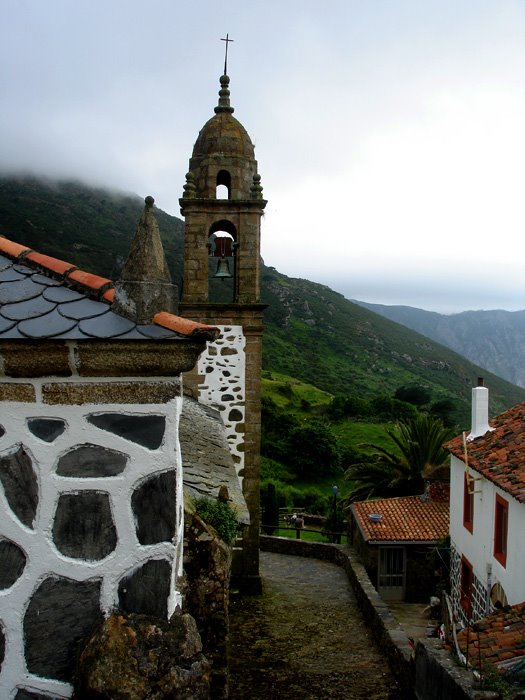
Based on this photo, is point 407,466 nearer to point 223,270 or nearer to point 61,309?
point 223,270

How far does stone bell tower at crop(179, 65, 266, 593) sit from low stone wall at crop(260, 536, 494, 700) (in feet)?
7.62

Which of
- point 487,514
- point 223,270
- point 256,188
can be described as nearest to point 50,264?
point 223,270

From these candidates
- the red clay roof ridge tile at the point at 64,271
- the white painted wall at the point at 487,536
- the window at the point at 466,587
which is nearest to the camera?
the red clay roof ridge tile at the point at 64,271

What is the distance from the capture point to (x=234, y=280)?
12.9 m

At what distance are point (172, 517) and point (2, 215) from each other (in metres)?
65.8

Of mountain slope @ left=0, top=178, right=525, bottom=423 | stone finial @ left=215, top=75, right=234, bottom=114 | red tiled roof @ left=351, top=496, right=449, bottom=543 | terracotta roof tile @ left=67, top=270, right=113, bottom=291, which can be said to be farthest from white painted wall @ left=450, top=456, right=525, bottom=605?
mountain slope @ left=0, top=178, right=525, bottom=423

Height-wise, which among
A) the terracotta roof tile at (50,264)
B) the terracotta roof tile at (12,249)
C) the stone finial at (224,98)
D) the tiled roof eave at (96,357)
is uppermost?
the stone finial at (224,98)

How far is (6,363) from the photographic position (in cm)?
234

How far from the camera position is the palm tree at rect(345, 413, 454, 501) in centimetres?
2136

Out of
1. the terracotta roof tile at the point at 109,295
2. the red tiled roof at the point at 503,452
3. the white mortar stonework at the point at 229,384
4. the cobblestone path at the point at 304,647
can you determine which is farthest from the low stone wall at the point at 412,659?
the terracotta roof tile at the point at 109,295

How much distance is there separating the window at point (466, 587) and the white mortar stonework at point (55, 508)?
1225cm

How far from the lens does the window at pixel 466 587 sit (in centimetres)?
1324

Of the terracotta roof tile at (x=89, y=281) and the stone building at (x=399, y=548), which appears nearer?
the terracotta roof tile at (x=89, y=281)

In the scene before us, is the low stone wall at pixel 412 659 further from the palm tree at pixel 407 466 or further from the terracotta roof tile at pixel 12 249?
the palm tree at pixel 407 466
